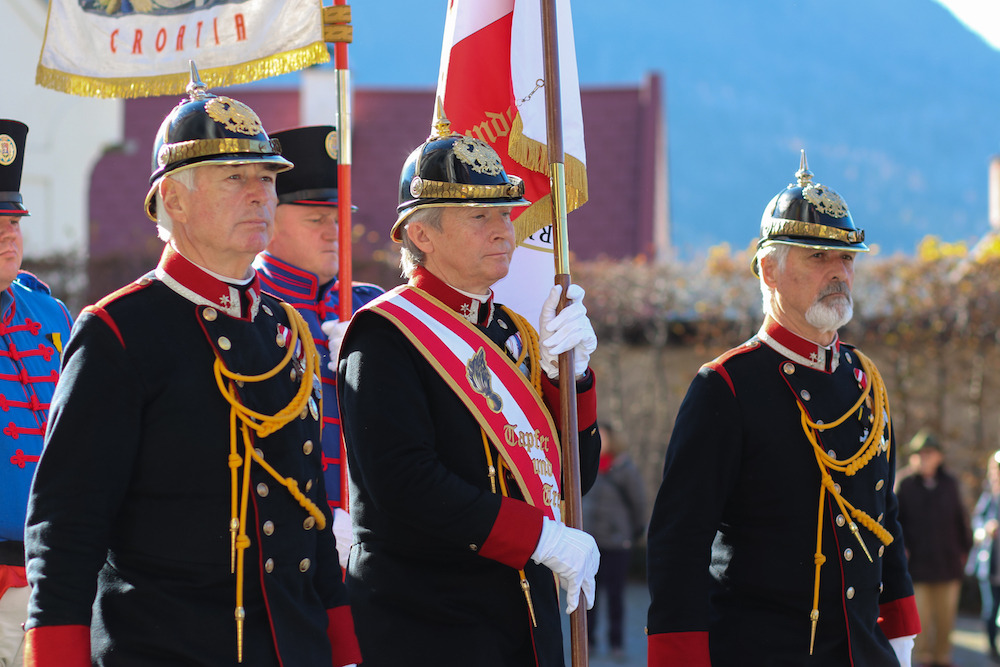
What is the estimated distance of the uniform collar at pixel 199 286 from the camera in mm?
2670

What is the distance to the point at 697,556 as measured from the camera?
10.7 feet

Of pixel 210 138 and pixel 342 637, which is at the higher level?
pixel 210 138

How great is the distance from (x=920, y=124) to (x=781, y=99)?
1568 cm

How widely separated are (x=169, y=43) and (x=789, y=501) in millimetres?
2517

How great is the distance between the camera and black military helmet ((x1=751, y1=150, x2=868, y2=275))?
3.48 metres

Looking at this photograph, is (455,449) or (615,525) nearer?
(455,449)

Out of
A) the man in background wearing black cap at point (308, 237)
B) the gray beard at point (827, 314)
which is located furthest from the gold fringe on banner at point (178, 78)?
the gray beard at point (827, 314)

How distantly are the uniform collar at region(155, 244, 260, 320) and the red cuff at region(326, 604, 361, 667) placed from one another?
0.73 m

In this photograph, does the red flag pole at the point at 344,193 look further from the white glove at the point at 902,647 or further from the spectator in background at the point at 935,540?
the spectator in background at the point at 935,540

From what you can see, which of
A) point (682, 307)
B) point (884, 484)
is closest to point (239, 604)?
point (884, 484)

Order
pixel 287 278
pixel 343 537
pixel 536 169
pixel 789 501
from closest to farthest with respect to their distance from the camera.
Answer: pixel 789 501
pixel 343 537
pixel 536 169
pixel 287 278

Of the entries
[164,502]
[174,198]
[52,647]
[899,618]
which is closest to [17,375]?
[174,198]

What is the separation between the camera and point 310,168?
14.0ft

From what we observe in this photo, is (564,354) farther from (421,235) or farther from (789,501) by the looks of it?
(789,501)
